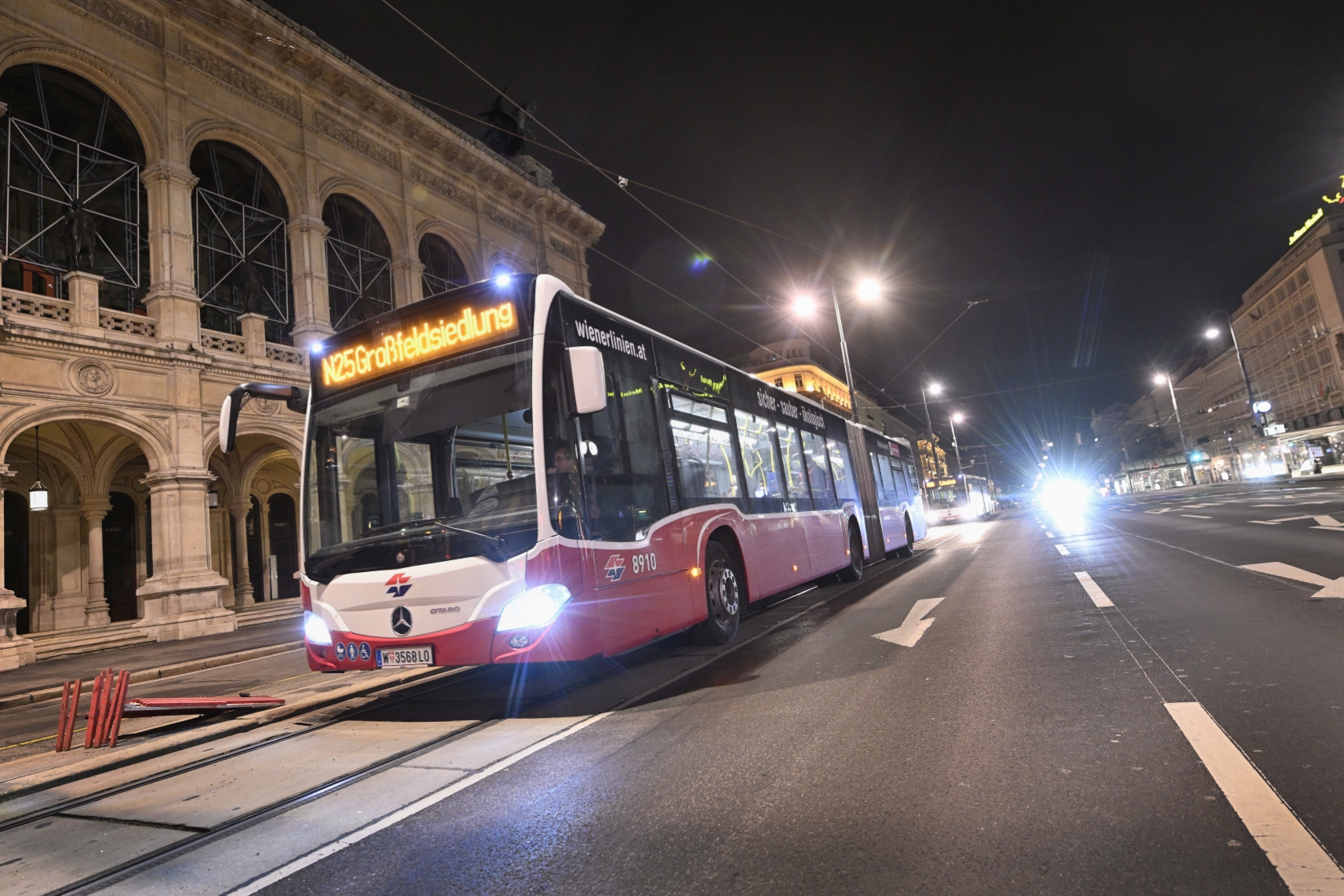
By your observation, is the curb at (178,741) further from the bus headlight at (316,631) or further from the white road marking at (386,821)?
the white road marking at (386,821)

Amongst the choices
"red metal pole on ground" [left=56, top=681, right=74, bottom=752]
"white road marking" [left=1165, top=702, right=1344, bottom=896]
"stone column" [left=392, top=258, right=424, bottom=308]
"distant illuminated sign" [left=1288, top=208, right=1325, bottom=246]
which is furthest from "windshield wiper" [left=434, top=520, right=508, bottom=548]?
"distant illuminated sign" [left=1288, top=208, right=1325, bottom=246]

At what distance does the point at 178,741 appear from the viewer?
5707 mm

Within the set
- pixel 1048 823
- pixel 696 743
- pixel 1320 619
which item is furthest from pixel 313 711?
pixel 1320 619

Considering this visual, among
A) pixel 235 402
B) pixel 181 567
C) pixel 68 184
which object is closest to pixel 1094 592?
pixel 235 402

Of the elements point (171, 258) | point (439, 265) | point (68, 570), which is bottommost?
point (68, 570)

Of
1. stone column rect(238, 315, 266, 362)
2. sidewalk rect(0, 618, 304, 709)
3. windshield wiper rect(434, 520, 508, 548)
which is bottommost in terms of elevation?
sidewalk rect(0, 618, 304, 709)

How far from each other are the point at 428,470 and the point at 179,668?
9.28 meters

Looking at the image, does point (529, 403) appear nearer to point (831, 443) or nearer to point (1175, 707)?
point (1175, 707)

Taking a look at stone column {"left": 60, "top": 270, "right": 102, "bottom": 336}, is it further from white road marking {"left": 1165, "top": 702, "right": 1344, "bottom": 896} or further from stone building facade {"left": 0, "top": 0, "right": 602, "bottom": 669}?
white road marking {"left": 1165, "top": 702, "right": 1344, "bottom": 896}

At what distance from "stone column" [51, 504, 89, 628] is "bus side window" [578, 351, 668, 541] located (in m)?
18.6

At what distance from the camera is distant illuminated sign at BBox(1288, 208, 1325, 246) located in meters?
59.8

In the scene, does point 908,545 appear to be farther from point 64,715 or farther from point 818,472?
point 64,715

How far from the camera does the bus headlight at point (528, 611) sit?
4.95 meters

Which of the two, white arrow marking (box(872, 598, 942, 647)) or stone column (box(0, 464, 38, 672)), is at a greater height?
stone column (box(0, 464, 38, 672))
